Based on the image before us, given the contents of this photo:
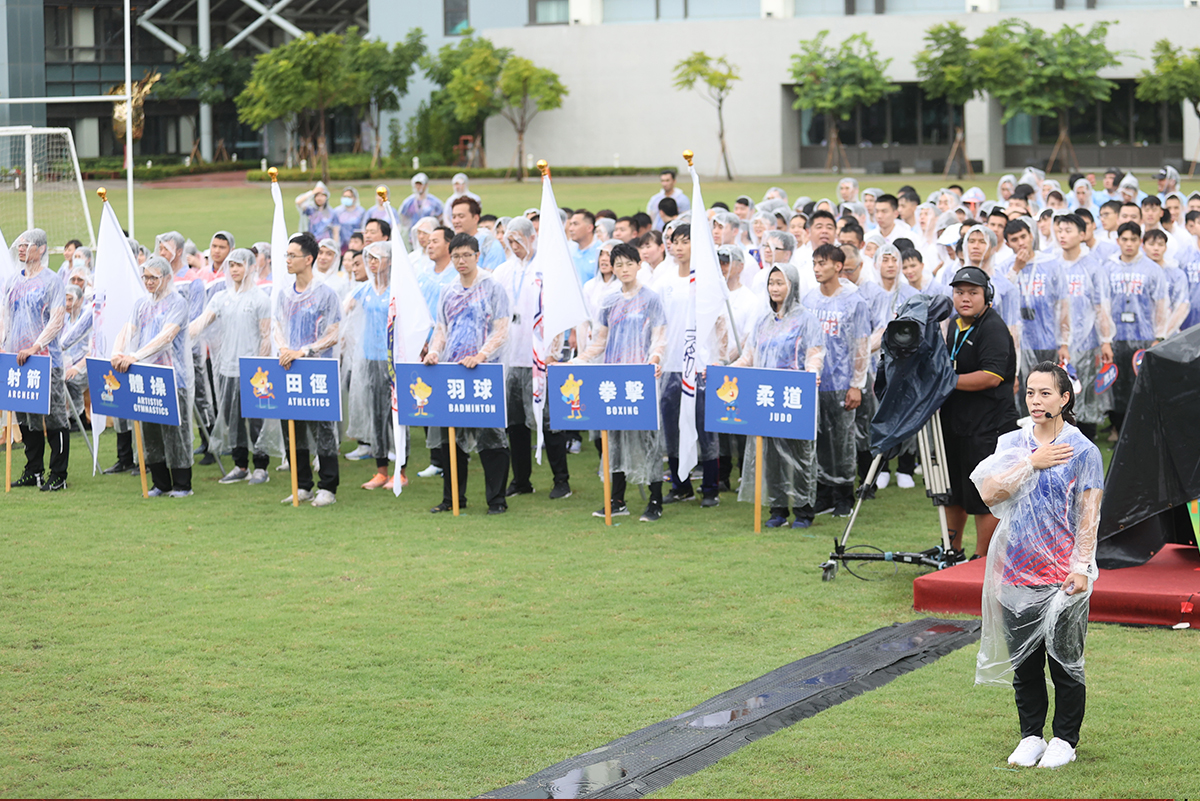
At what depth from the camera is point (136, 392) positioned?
1058cm

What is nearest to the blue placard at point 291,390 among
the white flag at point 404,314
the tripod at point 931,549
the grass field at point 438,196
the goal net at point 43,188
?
the white flag at point 404,314

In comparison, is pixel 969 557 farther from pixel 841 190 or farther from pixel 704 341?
pixel 841 190

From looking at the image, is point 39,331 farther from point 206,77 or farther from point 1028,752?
point 206,77

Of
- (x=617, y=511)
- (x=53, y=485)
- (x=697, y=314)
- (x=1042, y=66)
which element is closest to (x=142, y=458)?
(x=53, y=485)

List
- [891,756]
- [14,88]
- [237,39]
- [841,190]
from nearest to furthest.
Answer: [891,756] → [841,190] → [14,88] → [237,39]

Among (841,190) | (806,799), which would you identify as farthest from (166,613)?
(841,190)

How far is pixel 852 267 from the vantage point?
392 inches


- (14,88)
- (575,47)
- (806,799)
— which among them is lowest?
(806,799)

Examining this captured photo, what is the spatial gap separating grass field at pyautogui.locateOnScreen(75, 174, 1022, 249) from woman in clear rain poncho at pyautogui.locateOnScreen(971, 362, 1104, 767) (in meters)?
24.9

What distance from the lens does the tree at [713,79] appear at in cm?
4353

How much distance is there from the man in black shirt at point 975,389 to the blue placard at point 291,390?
4.56 meters

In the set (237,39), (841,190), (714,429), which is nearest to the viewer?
(714,429)

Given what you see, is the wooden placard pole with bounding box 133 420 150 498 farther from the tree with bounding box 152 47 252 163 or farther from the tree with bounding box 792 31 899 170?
the tree with bounding box 152 47 252 163

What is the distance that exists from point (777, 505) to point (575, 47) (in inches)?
1602
